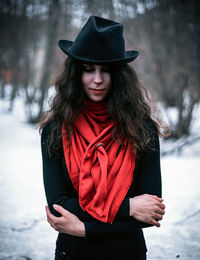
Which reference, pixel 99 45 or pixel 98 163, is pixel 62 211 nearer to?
pixel 98 163

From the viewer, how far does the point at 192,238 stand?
9.73 ft

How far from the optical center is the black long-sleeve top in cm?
130

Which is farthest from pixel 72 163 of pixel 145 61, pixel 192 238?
pixel 145 61

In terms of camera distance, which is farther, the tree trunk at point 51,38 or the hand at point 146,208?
the tree trunk at point 51,38

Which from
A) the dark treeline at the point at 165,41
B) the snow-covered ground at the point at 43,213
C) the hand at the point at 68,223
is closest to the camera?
the hand at the point at 68,223

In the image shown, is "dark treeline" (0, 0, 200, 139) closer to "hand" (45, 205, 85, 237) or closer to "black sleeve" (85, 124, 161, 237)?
"black sleeve" (85, 124, 161, 237)

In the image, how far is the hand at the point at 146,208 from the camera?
1.31 meters

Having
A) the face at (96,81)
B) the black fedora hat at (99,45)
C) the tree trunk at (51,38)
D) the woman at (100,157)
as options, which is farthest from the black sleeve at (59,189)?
the tree trunk at (51,38)

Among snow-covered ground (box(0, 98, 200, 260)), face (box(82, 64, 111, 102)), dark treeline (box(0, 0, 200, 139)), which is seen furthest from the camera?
dark treeline (box(0, 0, 200, 139))

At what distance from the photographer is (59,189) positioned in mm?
1376

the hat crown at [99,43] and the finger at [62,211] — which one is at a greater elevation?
the hat crown at [99,43]

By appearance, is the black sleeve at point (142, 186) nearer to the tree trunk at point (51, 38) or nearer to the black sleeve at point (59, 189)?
the black sleeve at point (59, 189)

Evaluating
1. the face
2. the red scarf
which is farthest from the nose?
the red scarf

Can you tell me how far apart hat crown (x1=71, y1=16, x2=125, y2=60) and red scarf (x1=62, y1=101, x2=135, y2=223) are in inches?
11.5
